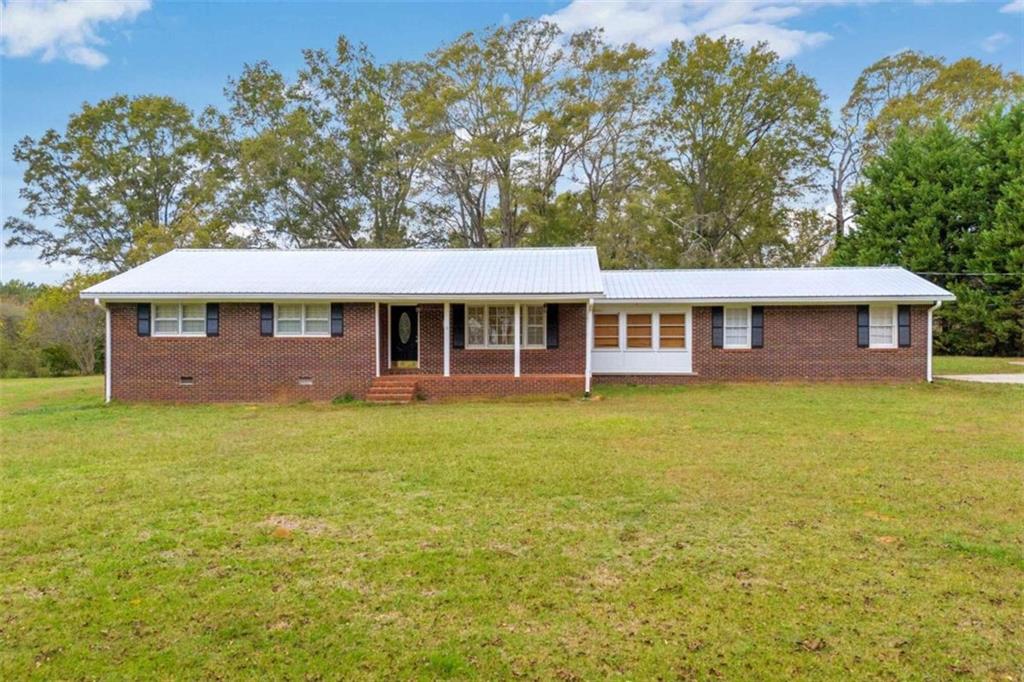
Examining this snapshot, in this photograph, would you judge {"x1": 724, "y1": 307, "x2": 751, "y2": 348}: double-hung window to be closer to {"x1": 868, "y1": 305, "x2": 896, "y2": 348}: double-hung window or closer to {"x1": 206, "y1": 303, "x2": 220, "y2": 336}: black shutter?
{"x1": 868, "y1": 305, "x2": 896, "y2": 348}: double-hung window

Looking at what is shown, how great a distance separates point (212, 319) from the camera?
1464cm

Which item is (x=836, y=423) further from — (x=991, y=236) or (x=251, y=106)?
(x=251, y=106)

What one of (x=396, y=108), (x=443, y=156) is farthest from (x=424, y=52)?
(x=443, y=156)

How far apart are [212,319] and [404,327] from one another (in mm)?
4514

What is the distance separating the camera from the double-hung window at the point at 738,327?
54.1ft

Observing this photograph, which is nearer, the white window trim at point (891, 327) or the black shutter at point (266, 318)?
the black shutter at point (266, 318)

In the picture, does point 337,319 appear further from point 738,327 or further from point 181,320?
point 738,327

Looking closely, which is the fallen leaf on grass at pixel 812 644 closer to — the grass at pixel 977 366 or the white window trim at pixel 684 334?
the white window trim at pixel 684 334

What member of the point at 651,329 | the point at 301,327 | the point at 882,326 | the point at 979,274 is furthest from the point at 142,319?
the point at 979,274

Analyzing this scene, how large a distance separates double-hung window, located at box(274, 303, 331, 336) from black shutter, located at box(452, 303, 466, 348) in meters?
3.03

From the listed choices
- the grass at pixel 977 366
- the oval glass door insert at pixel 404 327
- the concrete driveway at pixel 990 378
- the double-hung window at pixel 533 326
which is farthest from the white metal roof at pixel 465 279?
the grass at pixel 977 366

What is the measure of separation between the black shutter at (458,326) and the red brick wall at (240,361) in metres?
2.16

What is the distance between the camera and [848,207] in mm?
33562

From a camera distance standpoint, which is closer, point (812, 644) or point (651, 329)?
point (812, 644)
